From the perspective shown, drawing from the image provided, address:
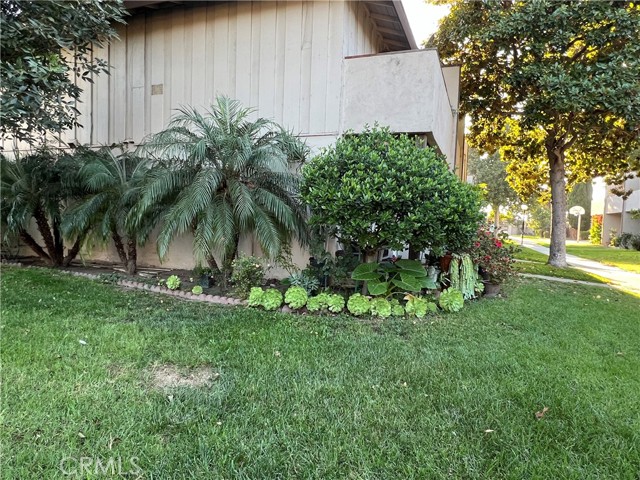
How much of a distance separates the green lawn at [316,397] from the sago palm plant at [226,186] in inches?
52.5

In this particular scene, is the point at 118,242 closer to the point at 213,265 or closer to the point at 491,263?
the point at 213,265

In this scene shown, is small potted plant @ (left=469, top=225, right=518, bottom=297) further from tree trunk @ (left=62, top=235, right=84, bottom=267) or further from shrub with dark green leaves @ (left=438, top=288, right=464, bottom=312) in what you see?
tree trunk @ (left=62, top=235, right=84, bottom=267)

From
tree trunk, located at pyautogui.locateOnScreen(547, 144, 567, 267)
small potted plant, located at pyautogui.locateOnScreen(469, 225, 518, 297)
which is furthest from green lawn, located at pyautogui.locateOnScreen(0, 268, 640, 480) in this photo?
tree trunk, located at pyautogui.locateOnScreen(547, 144, 567, 267)

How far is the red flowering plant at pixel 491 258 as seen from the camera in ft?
22.2

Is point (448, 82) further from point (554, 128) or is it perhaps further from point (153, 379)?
point (153, 379)

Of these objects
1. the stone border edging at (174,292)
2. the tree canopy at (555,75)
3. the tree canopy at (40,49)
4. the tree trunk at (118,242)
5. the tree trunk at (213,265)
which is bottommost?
the stone border edging at (174,292)

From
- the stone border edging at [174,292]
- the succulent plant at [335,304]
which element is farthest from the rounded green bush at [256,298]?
the succulent plant at [335,304]

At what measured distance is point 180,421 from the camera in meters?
2.44

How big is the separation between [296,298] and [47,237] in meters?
6.08

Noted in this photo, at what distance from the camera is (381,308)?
16.6ft

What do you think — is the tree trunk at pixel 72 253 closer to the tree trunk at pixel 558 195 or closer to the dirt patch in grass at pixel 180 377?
the dirt patch in grass at pixel 180 377

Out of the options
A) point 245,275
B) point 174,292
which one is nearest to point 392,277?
point 245,275

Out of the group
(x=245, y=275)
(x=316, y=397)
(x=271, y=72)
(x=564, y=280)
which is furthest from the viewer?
(x=564, y=280)

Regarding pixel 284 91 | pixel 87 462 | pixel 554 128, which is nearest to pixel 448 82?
pixel 554 128
